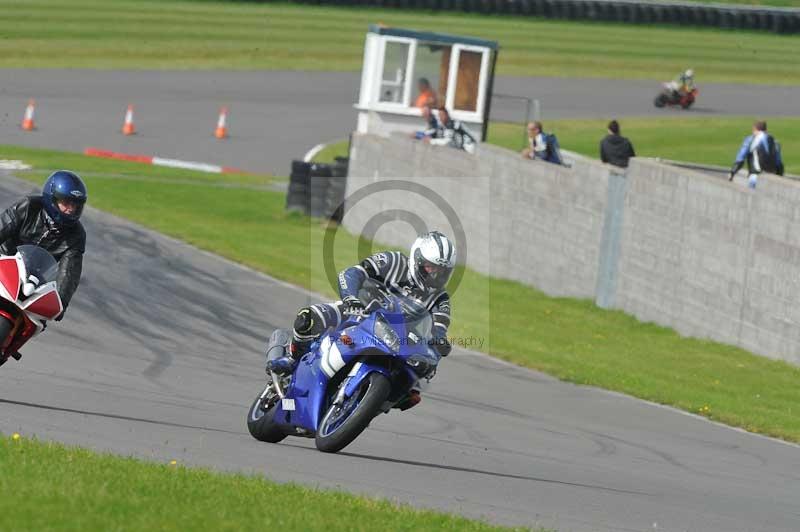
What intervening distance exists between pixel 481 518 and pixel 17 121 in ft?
94.5

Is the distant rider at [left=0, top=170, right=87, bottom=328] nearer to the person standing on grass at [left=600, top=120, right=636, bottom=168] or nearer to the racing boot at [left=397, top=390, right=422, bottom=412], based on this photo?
the racing boot at [left=397, top=390, right=422, bottom=412]

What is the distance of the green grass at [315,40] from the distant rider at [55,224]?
33.4 metres

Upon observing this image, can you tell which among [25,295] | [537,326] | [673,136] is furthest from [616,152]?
[673,136]

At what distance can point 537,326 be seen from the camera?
19375mm

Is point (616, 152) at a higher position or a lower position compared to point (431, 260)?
lower

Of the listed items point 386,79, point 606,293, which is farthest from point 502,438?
point 386,79

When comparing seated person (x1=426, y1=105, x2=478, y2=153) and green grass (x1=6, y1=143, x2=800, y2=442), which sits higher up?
seated person (x1=426, y1=105, x2=478, y2=153)

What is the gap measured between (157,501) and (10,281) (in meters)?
3.35

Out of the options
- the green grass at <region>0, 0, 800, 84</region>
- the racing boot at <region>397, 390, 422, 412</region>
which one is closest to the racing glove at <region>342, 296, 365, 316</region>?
the racing boot at <region>397, 390, 422, 412</region>

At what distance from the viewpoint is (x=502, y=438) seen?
38.6ft

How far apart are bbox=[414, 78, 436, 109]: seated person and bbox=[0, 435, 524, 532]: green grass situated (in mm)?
21912

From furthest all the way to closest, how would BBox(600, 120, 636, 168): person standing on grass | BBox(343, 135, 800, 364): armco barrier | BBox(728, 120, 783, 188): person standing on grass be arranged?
BBox(600, 120, 636, 168): person standing on grass
BBox(728, 120, 783, 188): person standing on grass
BBox(343, 135, 800, 364): armco barrier

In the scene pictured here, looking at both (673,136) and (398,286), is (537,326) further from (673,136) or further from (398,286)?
(673,136)

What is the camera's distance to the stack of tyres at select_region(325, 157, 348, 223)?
2658 cm
